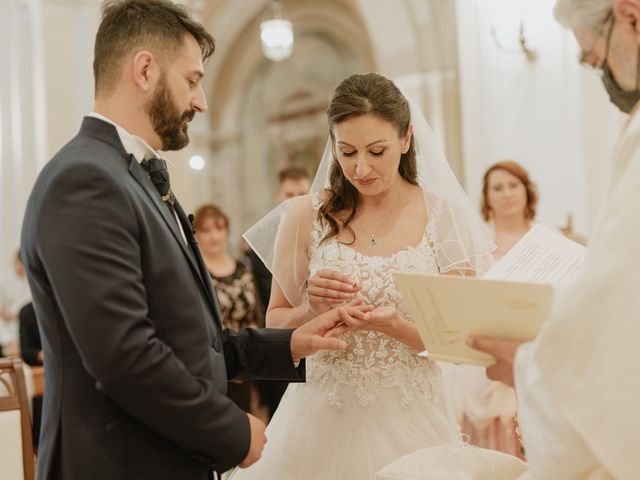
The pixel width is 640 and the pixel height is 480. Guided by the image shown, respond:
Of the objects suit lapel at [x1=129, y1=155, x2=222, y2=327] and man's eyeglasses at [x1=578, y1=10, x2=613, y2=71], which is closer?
man's eyeglasses at [x1=578, y1=10, x2=613, y2=71]

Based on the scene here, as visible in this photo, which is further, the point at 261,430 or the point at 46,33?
the point at 46,33

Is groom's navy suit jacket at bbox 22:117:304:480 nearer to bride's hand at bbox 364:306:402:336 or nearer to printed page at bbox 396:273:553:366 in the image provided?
printed page at bbox 396:273:553:366

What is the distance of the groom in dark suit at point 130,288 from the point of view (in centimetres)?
171

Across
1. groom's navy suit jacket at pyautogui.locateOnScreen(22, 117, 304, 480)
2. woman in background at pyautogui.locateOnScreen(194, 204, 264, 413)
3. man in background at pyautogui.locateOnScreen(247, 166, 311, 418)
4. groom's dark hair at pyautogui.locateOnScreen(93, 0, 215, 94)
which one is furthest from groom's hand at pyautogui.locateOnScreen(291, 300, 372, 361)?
man in background at pyautogui.locateOnScreen(247, 166, 311, 418)

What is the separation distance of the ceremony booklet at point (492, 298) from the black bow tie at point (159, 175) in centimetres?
67

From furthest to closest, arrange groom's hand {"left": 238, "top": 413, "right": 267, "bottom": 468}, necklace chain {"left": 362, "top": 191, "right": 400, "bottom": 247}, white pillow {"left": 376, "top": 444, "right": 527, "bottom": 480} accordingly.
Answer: necklace chain {"left": 362, "top": 191, "right": 400, "bottom": 247} < white pillow {"left": 376, "top": 444, "right": 527, "bottom": 480} < groom's hand {"left": 238, "top": 413, "right": 267, "bottom": 468}

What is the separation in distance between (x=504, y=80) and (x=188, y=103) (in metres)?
5.78

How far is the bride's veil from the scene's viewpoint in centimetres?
283

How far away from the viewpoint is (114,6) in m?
2.00

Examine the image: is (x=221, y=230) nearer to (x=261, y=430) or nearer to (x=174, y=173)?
(x=174, y=173)

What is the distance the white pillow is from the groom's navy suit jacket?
571mm

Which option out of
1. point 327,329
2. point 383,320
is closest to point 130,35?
point 327,329

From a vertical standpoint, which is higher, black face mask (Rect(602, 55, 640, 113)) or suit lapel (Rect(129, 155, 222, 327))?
black face mask (Rect(602, 55, 640, 113))

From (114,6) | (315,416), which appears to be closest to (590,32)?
(114,6)
